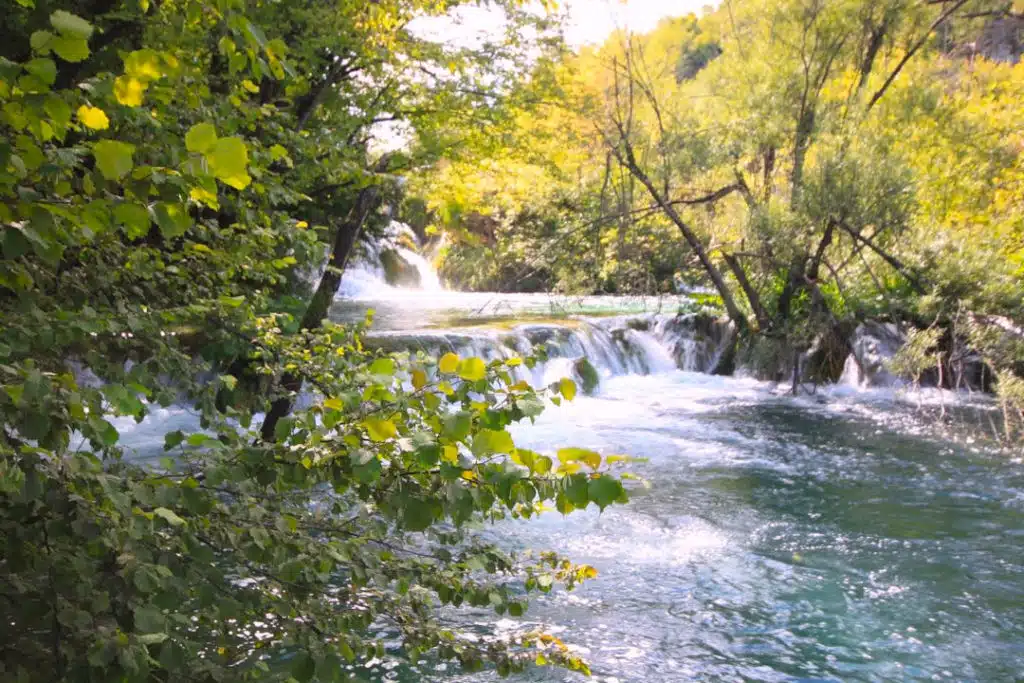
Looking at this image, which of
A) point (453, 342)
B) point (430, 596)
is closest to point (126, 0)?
point (430, 596)

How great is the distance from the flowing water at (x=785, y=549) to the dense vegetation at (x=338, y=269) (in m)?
0.75

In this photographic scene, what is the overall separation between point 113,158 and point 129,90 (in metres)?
0.19

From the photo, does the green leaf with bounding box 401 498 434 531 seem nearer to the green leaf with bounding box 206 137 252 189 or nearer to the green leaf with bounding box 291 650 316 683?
the green leaf with bounding box 291 650 316 683

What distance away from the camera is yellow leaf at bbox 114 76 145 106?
1336 mm

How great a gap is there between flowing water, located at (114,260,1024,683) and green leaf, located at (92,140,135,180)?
115 centimetres

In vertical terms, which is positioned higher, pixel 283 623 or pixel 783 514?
pixel 283 623

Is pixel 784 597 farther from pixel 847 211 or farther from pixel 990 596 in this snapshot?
pixel 847 211

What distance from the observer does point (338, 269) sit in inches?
244

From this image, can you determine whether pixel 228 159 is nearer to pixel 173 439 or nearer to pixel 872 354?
pixel 173 439

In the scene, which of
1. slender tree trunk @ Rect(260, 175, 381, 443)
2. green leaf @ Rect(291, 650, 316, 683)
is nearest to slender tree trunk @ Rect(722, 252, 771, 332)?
slender tree trunk @ Rect(260, 175, 381, 443)

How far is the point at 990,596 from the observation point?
16.9 feet

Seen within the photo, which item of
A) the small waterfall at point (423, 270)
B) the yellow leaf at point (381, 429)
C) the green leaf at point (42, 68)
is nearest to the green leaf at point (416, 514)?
the yellow leaf at point (381, 429)

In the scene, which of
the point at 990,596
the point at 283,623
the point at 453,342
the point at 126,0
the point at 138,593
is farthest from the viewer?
the point at 453,342

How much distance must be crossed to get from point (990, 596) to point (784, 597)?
1.42 m
